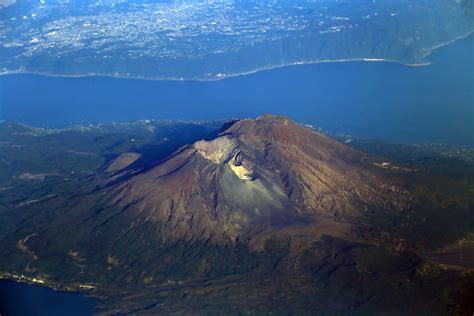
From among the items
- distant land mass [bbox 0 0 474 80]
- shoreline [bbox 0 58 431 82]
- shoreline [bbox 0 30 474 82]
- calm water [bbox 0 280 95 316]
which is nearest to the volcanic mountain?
calm water [bbox 0 280 95 316]

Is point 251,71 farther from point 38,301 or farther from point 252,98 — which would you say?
point 38,301

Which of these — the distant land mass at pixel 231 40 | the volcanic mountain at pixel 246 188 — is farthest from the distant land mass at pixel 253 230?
the distant land mass at pixel 231 40

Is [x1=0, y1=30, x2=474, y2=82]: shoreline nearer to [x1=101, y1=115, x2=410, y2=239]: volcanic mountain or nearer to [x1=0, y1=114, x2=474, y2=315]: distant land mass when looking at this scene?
[x1=0, y1=114, x2=474, y2=315]: distant land mass

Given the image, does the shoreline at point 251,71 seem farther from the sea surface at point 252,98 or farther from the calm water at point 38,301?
the calm water at point 38,301

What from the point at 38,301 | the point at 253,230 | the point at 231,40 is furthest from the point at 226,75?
the point at 38,301

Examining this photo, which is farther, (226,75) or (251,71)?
(251,71)
